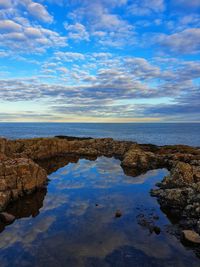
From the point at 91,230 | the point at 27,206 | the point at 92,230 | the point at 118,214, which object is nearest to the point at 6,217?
the point at 27,206

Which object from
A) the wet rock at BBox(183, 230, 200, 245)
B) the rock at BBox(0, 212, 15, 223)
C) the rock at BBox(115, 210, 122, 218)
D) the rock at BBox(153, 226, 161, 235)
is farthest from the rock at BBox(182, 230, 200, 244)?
the rock at BBox(0, 212, 15, 223)

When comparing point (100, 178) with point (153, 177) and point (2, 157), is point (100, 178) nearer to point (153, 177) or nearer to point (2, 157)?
point (153, 177)

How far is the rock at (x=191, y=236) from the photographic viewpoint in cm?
2461

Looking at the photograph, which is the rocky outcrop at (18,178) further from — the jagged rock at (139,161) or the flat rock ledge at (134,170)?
the jagged rock at (139,161)

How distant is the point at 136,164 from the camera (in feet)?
193

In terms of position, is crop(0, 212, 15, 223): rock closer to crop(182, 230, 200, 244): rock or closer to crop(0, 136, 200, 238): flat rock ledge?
crop(0, 136, 200, 238): flat rock ledge

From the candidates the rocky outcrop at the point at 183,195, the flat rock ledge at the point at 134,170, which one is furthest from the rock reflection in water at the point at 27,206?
the rocky outcrop at the point at 183,195

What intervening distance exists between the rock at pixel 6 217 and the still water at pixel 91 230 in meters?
0.79

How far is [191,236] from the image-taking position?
82.2ft

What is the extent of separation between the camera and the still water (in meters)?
22.3

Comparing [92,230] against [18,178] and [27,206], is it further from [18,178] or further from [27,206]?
[18,178]

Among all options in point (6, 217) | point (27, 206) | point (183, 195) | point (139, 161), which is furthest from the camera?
point (139, 161)

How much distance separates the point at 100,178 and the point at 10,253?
27319mm

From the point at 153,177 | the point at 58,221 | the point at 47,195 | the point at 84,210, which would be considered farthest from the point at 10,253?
the point at 153,177
